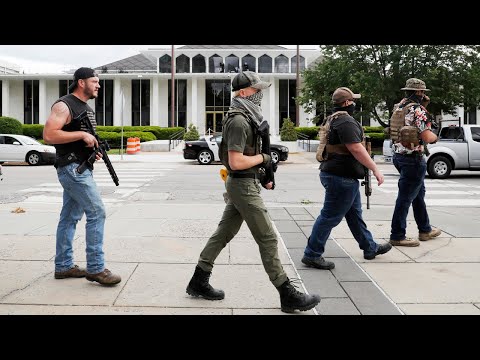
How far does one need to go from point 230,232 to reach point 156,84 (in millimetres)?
53961

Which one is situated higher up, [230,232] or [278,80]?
[278,80]

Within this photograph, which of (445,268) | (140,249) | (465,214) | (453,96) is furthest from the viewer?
(453,96)

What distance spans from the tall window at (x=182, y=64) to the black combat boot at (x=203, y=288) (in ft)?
180

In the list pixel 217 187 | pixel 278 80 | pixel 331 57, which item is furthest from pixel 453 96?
pixel 278 80

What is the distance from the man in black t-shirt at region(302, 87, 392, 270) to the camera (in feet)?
16.9

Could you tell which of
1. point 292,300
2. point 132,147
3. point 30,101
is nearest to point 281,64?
point 30,101

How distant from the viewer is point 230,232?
4461mm

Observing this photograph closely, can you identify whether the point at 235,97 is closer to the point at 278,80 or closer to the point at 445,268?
the point at 445,268

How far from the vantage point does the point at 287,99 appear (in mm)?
56906

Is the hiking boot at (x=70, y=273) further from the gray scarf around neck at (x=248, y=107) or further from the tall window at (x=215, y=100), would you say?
the tall window at (x=215, y=100)

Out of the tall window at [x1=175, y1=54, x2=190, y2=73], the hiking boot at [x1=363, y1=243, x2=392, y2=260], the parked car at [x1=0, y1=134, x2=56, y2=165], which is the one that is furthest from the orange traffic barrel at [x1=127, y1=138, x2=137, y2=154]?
the tall window at [x1=175, y1=54, x2=190, y2=73]

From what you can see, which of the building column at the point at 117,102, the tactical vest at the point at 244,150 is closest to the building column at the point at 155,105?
the building column at the point at 117,102

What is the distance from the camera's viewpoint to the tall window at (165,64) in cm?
5720

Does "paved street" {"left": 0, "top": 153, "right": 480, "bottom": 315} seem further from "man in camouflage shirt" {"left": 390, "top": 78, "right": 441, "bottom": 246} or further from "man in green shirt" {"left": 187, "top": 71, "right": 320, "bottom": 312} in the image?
"man in camouflage shirt" {"left": 390, "top": 78, "right": 441, "bottom": 246}
